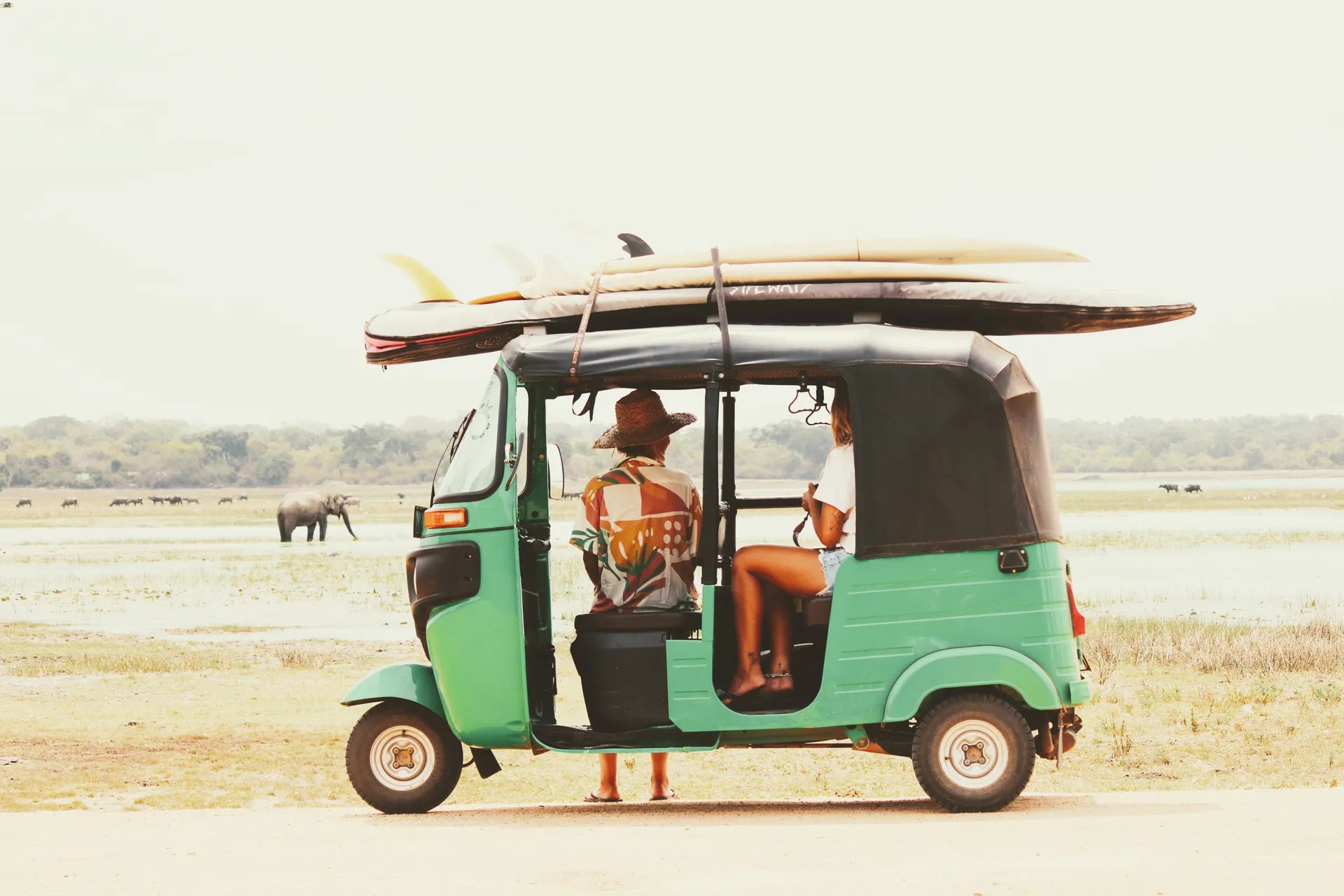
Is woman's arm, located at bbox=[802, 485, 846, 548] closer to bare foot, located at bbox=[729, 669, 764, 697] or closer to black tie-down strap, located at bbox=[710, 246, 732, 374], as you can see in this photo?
bare foot, located at bbox=[729, 669, 764, 697]

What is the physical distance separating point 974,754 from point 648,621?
1720 mm

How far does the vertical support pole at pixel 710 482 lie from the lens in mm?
7770

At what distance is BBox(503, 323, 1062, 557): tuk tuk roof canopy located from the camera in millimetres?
7820

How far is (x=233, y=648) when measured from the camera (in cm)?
2414

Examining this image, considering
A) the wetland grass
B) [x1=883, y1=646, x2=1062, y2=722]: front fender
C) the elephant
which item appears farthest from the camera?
the elephant

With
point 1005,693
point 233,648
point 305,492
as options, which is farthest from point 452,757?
point 305,492

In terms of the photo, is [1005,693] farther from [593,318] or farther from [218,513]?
[218,513]

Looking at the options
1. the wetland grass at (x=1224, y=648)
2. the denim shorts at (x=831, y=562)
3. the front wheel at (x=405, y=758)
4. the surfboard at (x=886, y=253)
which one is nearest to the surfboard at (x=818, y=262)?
the surfboard at (x=886, y=253)

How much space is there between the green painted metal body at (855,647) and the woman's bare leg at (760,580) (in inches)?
5.3

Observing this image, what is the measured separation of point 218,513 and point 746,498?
3988 inches

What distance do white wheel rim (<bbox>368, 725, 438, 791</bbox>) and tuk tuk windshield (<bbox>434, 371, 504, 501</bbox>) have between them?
1.24 meters

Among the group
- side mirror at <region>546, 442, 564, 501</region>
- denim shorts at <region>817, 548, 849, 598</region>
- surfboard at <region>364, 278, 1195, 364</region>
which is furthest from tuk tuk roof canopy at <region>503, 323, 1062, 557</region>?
side mirror at <region>546, 442, 564, 501</region>

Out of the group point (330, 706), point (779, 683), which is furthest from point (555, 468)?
point (330, 706)

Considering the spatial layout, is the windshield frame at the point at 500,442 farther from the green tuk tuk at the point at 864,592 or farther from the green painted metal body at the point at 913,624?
the green painted metal body at the point at 913,624
